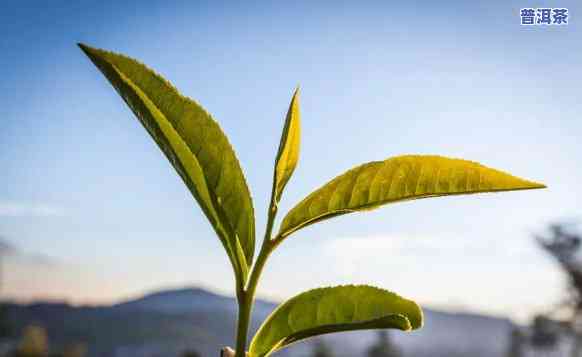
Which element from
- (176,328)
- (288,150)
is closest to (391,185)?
(288,150)

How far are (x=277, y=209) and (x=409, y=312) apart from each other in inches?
7.3

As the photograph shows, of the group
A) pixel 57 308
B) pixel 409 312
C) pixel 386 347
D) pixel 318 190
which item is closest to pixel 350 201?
pixel 318 190

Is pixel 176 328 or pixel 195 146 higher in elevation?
pixel 195 146

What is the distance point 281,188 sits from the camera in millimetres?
716

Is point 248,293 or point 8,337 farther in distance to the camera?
point 8,337

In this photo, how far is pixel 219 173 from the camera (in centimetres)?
66

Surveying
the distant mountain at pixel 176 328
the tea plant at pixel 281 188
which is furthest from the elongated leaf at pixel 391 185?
the distant mountain at pixel 176 328

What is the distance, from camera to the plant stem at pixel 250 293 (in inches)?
24.6

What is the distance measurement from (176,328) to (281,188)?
184 feet

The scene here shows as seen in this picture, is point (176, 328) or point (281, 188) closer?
point (281, 188)

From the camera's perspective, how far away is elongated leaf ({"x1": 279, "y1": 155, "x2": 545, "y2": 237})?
688mm

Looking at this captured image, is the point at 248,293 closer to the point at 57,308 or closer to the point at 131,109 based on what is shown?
the point at 131,109

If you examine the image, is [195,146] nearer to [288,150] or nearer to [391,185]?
[288,150]

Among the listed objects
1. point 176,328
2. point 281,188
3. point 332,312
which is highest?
point 281,188
